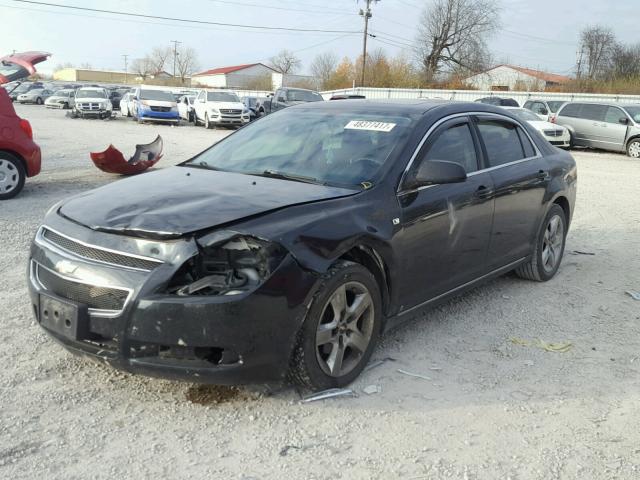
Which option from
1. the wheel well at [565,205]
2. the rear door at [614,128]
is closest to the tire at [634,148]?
the rear door at [614,128]

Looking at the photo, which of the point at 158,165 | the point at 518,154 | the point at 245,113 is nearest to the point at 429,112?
the point at 518,154

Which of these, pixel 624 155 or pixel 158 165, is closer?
pixel 158 165

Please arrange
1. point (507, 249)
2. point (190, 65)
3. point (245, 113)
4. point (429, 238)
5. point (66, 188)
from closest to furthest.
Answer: point (429, 238), point (507, 249), point (66, 188), point (245, 113), point (190, 65)

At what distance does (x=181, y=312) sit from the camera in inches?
114

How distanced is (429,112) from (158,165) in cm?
1012

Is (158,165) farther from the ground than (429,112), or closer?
closer

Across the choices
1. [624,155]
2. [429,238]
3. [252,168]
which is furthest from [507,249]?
[624,155]

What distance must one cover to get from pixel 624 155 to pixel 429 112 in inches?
755

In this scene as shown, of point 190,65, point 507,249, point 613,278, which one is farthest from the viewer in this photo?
point 190,65

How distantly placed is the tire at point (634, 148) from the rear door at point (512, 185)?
16611 mm

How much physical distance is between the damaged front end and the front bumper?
8544 mm

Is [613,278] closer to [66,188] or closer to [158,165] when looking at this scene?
[66,188]

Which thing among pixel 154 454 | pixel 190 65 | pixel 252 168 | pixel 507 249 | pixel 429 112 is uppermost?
pixel 190 65

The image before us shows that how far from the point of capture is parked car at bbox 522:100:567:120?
898 inches
